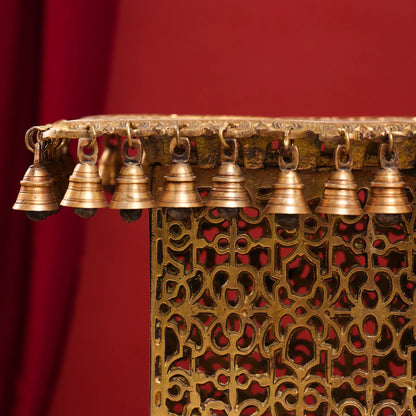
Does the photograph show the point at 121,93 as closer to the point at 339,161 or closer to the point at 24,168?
the point at 24,168

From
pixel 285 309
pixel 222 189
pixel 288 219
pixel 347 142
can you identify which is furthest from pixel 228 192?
pixel 285 309

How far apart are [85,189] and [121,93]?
110cm

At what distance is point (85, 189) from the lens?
3.89 feet

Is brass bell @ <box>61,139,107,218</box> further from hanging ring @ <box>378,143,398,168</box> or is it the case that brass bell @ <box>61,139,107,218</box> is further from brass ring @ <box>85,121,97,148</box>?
hanging ring @ <box>378,143,398,168</box>

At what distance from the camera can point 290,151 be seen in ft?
3.93

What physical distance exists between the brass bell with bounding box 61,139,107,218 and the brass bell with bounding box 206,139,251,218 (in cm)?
21

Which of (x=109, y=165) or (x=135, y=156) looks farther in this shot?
(x=109, y=165)

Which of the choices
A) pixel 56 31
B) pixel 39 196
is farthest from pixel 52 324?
pixel 39 196

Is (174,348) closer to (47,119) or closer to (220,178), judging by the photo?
(220,178)

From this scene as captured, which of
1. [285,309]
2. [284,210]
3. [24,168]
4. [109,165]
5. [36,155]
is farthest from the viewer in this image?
[24,168]

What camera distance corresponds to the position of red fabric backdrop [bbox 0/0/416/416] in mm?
2098

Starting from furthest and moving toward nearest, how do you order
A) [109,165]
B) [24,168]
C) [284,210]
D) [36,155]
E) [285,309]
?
[24,168]
[109,165]
[285,309]
[36,155]
[284,210]

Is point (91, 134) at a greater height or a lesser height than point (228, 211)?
greater

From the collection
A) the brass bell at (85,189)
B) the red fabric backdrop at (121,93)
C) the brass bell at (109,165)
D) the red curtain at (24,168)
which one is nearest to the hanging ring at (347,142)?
the brass bell at (85,189)
